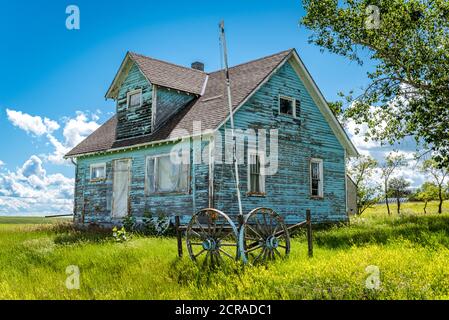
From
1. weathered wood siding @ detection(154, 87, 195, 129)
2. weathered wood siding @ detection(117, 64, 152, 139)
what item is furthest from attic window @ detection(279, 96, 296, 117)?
weathered wood siding @ detection(117, 64, 152, 139)

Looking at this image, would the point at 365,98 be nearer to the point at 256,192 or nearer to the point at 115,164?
the point at 256,192

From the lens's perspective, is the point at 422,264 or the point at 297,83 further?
the point at 297,83

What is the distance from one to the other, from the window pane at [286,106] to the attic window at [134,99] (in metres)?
6.35

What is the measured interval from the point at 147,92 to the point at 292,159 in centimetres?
707

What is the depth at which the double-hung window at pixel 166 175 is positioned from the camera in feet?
56.7

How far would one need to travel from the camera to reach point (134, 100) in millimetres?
20969

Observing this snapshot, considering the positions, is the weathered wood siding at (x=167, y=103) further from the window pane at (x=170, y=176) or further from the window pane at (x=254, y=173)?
the window pane at (x=254, y=173)

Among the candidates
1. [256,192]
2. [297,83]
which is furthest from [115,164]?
[297,83]

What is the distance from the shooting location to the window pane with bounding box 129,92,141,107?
68.1ft

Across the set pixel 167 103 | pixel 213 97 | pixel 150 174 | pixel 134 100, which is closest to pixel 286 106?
pixel 213 97

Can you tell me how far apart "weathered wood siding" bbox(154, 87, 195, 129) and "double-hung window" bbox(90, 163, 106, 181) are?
4.07 meters

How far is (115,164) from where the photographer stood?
20.8m

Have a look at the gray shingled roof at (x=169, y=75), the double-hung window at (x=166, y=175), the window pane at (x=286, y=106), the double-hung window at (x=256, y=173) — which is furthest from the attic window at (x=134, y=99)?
the window pane at (x=286, y=106)
